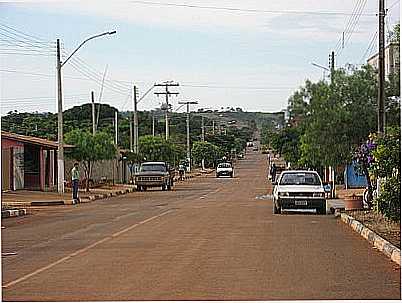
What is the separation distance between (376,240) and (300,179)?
11.9 metres

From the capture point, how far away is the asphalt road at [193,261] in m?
12.3

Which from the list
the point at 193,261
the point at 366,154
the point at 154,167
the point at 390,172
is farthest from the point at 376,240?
the point at 154,167

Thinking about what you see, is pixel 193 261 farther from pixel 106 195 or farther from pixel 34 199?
pixel 106 195

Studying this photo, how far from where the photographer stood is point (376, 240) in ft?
62.7

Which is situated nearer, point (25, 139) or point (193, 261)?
point (193, 261)

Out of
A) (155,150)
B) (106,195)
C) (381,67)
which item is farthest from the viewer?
(155,150)

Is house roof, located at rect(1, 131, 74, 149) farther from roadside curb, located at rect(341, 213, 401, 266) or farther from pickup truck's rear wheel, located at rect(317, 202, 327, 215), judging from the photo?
roadside curb, located at rect(341, 213, 401, 266)

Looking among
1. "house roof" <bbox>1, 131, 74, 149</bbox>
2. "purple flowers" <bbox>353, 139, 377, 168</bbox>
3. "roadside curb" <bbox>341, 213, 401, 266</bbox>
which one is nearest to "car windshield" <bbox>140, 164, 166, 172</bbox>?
"house roof" <bbox>1, 131, 74, 149</bbox>

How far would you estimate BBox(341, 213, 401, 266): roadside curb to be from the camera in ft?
52.9

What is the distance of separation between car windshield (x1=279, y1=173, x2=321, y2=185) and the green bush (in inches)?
398

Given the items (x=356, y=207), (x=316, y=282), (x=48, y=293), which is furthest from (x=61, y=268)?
(x=356, y=207)

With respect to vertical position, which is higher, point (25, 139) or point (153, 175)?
point (25, 139)

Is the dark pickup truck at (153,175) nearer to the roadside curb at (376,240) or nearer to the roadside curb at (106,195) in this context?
the roadside curb at (106,195)

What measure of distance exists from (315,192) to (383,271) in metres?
15.7
